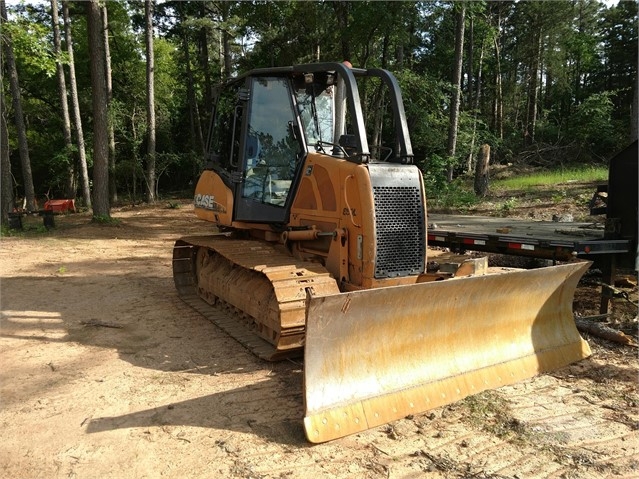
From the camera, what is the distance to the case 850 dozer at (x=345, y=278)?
3602mm

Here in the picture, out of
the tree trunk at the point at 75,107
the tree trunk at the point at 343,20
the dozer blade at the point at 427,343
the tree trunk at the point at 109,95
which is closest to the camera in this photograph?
the dozer blade at the point at 427,343

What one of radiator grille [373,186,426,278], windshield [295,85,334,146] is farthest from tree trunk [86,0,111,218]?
radiator grille [373,186,426,278]

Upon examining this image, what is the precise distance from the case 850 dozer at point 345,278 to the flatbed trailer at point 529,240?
0.58 m

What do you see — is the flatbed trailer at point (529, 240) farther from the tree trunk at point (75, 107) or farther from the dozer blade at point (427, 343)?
the tree trunk at point (75, 107)

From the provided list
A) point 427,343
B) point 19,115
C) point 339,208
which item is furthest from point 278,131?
point 19,115

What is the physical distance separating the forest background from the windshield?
1024cm

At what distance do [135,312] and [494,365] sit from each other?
4298mm

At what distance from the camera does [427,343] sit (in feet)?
13.1

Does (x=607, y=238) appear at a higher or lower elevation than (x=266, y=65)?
lower

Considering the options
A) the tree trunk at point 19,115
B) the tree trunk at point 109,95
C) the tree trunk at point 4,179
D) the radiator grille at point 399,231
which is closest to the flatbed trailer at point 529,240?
the radiator grille at point 399,231

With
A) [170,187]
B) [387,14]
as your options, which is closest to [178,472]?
[387,14]

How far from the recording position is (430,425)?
11.3 feet

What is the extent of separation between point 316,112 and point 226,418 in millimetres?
3364

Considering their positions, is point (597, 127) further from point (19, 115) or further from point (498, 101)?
point (19, 115)
